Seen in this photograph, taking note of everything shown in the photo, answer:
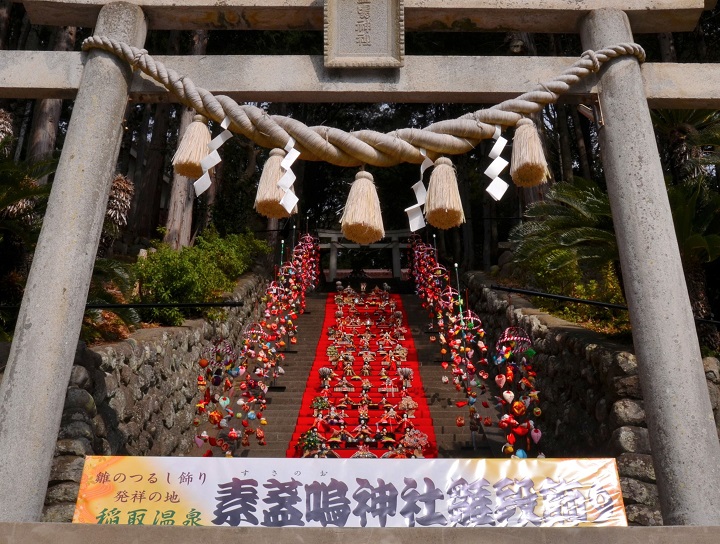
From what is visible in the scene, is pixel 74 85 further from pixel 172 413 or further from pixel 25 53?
pixel 172 413

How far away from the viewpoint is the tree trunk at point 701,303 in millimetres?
7219

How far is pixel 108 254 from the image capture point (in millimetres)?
12977

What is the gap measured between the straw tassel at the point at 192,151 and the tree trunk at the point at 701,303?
5.71 meters

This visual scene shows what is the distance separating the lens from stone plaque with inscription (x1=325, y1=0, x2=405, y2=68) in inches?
161

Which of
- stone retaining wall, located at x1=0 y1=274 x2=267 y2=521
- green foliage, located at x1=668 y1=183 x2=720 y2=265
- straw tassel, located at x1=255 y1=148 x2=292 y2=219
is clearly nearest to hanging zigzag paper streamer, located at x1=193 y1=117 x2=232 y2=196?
straw tassel, located at x1=255 y1=148 x2=292 y2=219

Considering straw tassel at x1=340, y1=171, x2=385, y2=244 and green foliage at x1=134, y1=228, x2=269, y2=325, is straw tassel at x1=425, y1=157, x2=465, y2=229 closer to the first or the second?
straw tassel at x1=340, y1=171, x2=385, y2=244

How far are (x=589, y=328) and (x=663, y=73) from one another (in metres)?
5.05

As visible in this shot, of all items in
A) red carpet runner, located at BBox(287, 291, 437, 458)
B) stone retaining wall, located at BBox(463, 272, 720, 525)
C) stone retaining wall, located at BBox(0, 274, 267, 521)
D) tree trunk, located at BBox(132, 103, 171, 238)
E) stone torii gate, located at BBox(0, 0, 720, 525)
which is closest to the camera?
stone torii gate, located at BBox(0, 0, 720, 525)

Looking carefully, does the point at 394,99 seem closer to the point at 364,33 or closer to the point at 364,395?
the point at 364,33

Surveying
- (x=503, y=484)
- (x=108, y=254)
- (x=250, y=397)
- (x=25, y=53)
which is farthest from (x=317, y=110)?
(x=503, y=484)

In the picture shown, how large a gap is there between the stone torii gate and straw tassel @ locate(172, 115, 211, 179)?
14.7 inches

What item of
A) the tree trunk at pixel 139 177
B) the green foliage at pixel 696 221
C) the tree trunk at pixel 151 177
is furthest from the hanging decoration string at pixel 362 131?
the tree trunk at pixel 139 177

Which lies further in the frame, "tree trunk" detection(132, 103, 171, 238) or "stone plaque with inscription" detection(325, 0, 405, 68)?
"tree trunk" detection(132, 103, 171, 238)

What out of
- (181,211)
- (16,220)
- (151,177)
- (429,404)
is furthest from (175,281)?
(151,177)
